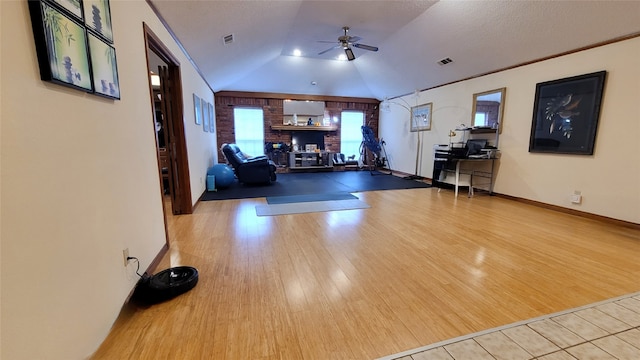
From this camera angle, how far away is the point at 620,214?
3.33m

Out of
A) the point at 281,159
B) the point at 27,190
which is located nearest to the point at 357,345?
the point at 27,190

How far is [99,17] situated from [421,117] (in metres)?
6.84

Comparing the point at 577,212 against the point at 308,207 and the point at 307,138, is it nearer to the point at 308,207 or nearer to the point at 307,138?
the point at 308,207

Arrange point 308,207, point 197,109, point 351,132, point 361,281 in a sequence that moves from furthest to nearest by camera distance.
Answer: point 351,132
point 197,109
point 308,207
point 361,281

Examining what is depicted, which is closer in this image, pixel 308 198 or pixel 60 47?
pixel 60 47

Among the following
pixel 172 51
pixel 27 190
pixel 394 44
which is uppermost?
pixel 394 44

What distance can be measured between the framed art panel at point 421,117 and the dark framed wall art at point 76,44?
6.58 metres

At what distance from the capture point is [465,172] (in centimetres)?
541

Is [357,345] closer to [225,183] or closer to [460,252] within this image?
[460,252]

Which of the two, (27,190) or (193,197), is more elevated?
(27,190)

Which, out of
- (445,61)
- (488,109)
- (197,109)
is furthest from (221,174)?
(488,109)

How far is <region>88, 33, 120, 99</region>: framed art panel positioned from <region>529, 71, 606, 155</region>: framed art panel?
5350mm

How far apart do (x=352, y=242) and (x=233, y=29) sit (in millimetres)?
3232

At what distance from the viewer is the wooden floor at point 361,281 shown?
1439 millimetres
